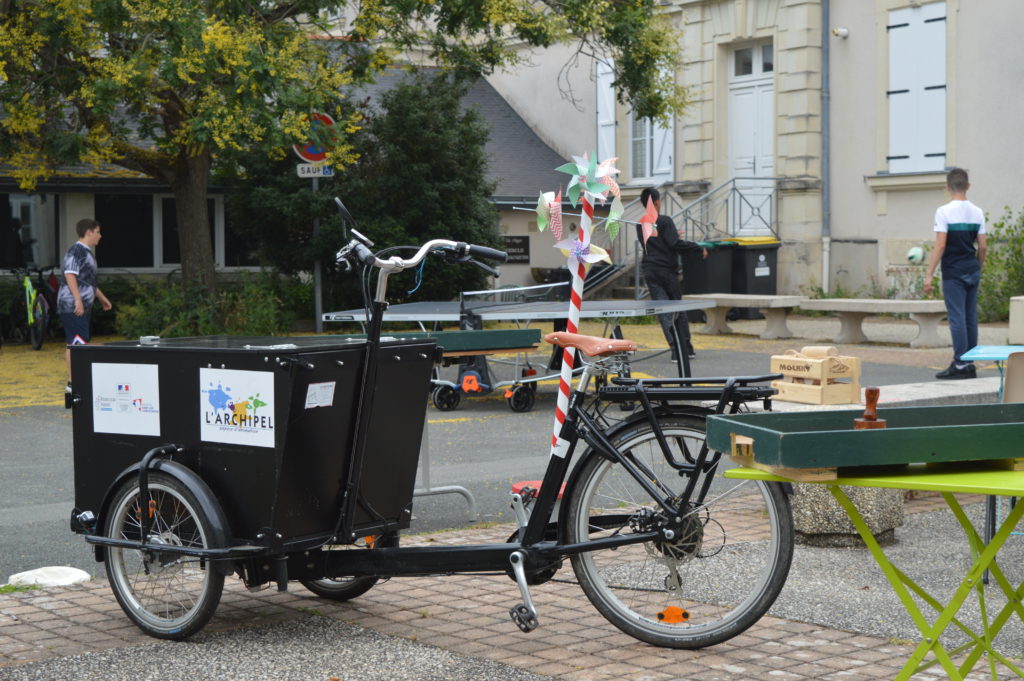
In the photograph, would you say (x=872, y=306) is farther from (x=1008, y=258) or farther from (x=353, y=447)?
(x=353, y=447)

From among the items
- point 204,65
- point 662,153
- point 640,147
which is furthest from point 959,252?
point 640,147

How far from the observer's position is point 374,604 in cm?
581

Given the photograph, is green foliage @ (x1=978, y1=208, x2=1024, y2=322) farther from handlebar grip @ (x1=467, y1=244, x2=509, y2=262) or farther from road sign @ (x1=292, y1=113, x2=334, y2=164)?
handlebar grip @ (x1=467, y1=244, x2=509, y2=262)

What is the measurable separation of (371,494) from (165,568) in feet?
2.72

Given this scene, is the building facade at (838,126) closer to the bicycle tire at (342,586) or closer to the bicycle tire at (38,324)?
the bicycle tire at (38,324)

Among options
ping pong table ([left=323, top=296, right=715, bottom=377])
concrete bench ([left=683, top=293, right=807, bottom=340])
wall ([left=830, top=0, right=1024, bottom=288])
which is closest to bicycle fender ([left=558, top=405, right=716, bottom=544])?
ping pong table ([left=323, top=296, right=715, bottom=377])

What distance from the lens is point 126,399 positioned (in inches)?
215

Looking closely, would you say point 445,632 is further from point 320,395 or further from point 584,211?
point 584,211

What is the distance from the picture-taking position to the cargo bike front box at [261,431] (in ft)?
16.6

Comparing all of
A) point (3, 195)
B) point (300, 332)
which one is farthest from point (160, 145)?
point (3, 195)

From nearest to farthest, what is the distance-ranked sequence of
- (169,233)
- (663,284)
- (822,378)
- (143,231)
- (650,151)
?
(822,378) < (663,284) < (143,231) < (169,233) < (650,151)

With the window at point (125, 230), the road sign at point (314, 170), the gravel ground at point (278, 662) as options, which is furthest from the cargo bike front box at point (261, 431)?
the window at point (125, 230)

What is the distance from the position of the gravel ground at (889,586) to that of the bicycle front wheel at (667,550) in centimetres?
63

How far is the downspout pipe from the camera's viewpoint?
24.3m
